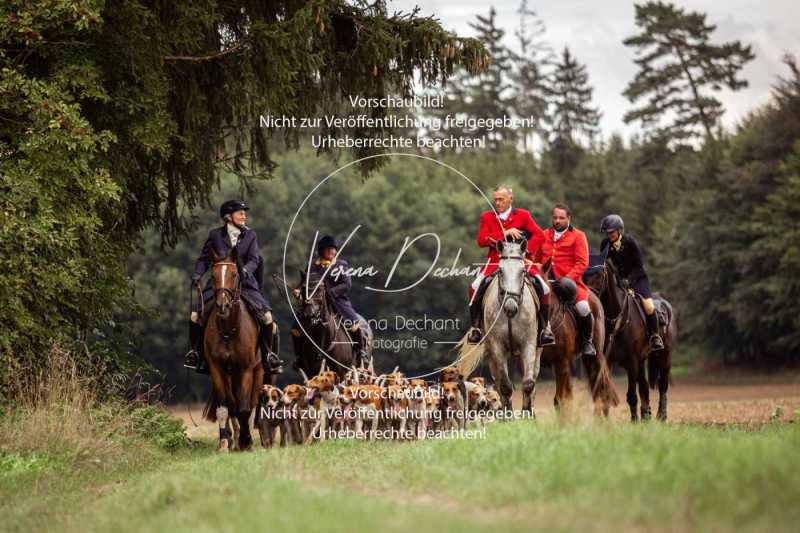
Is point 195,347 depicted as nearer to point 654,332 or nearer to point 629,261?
point 629,261

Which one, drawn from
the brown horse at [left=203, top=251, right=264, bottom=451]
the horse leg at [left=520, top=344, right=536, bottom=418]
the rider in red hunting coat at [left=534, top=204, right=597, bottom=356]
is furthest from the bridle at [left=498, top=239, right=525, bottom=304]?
the brown horse at [left=203, top=251, right=264, bottom=451]

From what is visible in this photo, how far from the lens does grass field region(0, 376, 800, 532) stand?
8.00 meters

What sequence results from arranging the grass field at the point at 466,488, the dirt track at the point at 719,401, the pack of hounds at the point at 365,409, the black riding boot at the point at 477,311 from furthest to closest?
the dirt track at the point at 719,401 < the black riding boot at the point at 477,311 < the pack of hounds at the point at 365,409 < the grass field at the point at 466,488

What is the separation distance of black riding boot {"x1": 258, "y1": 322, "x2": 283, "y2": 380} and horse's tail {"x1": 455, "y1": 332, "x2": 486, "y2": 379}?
2.55 meters

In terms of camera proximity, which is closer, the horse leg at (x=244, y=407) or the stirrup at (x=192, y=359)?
the horse leg at (x=244, y=407)

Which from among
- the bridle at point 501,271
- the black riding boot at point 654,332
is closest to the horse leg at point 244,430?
the bridle at point 501,271

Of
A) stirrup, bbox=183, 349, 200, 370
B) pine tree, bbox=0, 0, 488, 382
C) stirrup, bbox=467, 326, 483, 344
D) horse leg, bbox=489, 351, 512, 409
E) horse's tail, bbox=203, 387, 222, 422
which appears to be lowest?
horse's tail, bbox=203, 387, 222, 422

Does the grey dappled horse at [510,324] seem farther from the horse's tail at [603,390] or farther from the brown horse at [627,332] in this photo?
the brown horse at [627,332]

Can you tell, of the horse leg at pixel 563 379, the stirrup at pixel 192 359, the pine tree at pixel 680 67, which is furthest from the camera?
the pine tree at pixel 680 67

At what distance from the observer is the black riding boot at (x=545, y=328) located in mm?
16234

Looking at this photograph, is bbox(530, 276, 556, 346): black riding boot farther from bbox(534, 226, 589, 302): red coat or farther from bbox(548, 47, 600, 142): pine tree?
bbox(548, 47, 600, 142): pine tree

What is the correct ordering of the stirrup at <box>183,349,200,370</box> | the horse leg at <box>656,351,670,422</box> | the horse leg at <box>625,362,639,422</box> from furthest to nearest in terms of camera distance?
the horse leg at <box>656,351,670,422</box>
the horse leg at <box>625,362,639,422</box>
the stirrup at <box>183,349,200,370</box>

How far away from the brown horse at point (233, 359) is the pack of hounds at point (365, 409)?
378 mm

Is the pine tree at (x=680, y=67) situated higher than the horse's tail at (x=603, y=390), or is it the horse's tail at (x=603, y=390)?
the pine tree at (x=680, y=67)
